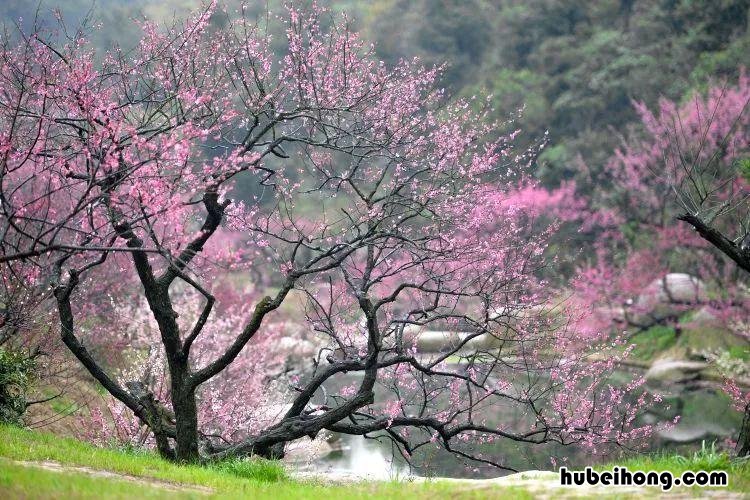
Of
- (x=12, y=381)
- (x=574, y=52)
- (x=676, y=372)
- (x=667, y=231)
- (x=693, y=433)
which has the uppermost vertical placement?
(x=574, y=52)

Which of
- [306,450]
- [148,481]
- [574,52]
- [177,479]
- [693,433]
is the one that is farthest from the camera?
[574,52]

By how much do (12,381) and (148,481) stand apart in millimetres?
4129

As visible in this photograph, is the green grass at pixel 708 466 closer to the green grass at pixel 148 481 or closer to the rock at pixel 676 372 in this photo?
the green grass at pixel 148 481

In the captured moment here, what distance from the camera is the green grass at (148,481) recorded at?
5.71 metres

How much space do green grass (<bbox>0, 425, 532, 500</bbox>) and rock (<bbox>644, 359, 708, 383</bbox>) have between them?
52.0 feet

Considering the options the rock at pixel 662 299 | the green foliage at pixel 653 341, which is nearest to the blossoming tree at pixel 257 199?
the green foliage at pixel 653 341

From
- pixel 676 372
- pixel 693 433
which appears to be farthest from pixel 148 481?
→ pixel 676 372

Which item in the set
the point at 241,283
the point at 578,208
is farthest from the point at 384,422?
the point at 578,208

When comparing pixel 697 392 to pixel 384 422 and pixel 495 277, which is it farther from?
pixel 384 422

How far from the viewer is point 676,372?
69.7 feet

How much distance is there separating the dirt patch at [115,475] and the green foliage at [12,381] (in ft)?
10.5

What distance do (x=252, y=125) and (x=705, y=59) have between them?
2707 cm

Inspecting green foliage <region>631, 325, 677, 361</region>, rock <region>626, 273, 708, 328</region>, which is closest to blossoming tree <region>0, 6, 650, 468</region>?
green foliage <region>631, 325, 677, 361</region>

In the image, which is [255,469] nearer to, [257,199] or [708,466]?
[257,199]
